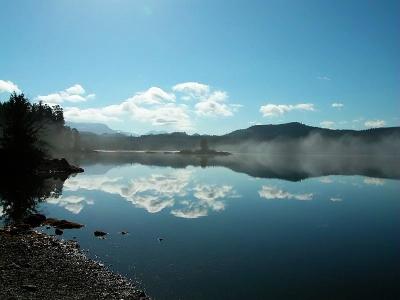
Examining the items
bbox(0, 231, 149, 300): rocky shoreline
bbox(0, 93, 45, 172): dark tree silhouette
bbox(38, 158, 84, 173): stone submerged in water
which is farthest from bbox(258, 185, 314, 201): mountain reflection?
bbox(38, 158, 84, 173): stone submerged in water

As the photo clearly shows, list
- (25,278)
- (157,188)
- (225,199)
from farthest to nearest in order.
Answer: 1. (157,188)
2. (225,199)
3. (25,278)

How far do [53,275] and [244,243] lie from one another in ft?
56.3

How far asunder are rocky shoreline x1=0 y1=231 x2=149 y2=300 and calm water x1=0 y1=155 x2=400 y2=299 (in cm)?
154

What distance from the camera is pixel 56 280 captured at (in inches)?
851

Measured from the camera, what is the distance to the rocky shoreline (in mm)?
19578

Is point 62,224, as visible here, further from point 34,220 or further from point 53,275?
point 53,275

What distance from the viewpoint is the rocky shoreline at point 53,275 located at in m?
19.6

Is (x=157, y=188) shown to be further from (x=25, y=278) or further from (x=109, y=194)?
(x=25, y=278)

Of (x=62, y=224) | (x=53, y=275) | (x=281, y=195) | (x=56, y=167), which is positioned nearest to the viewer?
(x=53, y=275)

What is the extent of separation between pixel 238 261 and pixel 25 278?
48.2ft

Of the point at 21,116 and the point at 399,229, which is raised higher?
the point at 21,116

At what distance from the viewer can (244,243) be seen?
3375 cm

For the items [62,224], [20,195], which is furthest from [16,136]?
[62,224]

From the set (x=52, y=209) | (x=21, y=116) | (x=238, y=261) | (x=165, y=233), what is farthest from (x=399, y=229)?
(x=21, y=116)
